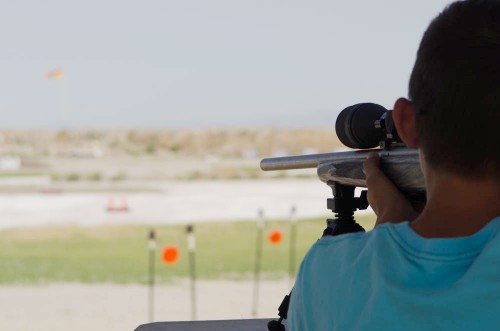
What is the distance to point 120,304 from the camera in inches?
486

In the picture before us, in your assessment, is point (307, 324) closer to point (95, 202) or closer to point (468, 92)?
point (468, 92)

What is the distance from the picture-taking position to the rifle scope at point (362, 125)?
168 cm

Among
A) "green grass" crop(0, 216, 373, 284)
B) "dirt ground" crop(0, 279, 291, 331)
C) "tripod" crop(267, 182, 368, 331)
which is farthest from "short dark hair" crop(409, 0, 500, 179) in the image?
"green grass" crop(0, 216, 373, 284)

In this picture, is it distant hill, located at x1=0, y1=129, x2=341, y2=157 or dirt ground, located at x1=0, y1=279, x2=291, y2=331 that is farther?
distant hill, located at x1=0, y1=129, x2=341, y2=157

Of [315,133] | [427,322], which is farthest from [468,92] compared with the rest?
[315,133]

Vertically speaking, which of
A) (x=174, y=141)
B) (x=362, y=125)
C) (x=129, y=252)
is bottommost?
(x=174, y=141)

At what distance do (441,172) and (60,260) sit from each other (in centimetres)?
1589

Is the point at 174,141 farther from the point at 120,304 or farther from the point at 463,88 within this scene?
the point at 463,88

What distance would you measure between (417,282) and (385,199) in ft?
0.94

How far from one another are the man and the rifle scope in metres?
0.47

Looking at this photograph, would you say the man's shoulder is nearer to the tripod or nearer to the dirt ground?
the tripod

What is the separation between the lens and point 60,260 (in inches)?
651

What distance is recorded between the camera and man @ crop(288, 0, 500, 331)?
1.11 metres

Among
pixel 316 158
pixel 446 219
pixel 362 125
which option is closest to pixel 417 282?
pixel 446 219
